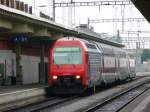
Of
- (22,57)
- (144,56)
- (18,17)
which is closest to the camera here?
(18,17)

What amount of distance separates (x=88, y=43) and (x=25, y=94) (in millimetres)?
5342

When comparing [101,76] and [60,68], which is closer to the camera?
[60,68]

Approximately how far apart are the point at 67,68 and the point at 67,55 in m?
0.84

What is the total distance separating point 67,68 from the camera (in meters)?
27.5

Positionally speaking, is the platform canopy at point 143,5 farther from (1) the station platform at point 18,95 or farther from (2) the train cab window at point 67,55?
(1) the station platform at point 18,95

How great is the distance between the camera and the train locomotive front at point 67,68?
2716 cm

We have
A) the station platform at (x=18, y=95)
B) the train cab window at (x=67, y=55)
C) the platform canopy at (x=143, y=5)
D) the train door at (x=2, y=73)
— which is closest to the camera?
the platform canopy at (x=143, y=5)

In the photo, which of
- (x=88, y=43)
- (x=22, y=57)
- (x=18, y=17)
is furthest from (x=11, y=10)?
(x=22, y=57)

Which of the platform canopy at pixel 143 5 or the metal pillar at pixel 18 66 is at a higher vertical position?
the platform canopy at pixel 143 5

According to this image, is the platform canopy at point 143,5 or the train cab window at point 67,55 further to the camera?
the train cab window at point 67,55

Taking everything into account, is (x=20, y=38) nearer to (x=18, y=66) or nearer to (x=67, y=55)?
(x=18, y=66)

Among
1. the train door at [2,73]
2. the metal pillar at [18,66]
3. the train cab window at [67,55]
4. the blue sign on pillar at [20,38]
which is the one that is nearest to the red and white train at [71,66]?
the train cab window at [67,55]

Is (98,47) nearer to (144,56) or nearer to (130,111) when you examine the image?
(130,111)

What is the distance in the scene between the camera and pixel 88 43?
29.7 metres
